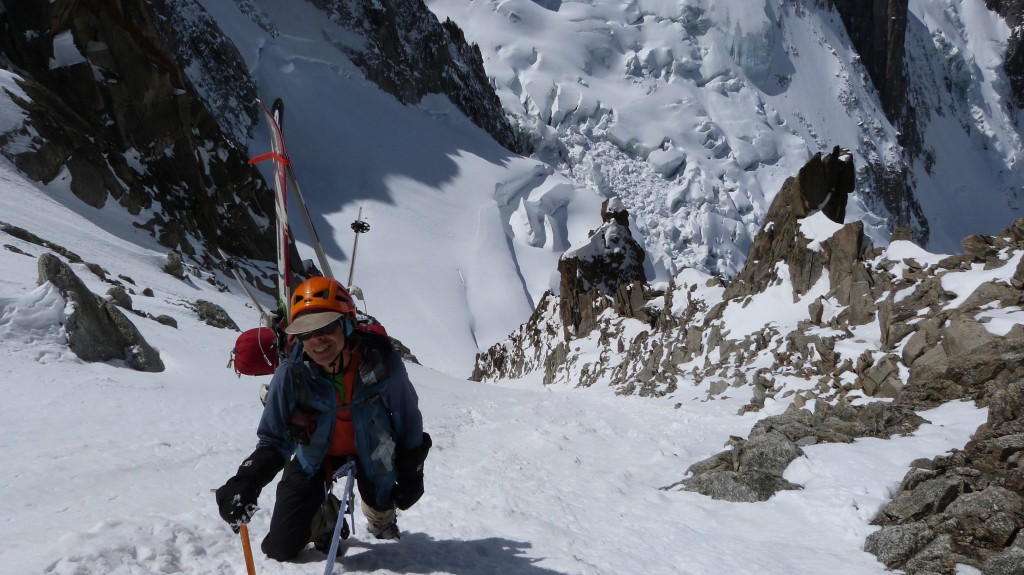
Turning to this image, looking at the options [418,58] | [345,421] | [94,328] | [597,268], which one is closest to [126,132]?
[597,268]

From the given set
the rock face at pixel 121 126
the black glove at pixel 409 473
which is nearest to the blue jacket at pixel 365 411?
the black glove at pixel 409 473

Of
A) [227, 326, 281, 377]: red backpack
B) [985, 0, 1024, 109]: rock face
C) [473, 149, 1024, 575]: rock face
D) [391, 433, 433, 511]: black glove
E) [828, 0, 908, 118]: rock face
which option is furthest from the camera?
[985, 0, 1024, 109]: rock face

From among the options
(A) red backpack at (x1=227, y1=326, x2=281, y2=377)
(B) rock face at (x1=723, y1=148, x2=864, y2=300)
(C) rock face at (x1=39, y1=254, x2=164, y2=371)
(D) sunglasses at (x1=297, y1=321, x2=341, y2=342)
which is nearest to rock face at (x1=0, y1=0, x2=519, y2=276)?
(C) rock face at (x1=39, y1=254, x2=164, y2=371)

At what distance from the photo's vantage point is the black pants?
2.88m

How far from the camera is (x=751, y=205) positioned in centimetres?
5712

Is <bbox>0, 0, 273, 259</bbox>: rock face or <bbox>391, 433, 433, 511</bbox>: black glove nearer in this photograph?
<bbox>391, 433, 433, 511</bbox>: black glove

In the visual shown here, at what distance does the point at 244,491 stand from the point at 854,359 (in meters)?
Result: 8.97

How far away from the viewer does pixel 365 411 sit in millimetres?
2967

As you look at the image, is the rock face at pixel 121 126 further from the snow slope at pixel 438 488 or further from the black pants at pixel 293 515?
the black pants at pixel 293 515

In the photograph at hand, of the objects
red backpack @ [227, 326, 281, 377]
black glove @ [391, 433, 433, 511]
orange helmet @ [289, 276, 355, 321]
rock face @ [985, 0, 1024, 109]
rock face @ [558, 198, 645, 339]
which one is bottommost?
black glove @ [391, 433, 433, 511]

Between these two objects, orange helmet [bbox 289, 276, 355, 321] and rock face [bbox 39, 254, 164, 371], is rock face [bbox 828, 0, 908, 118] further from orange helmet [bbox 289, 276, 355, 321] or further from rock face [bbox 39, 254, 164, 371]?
orange helmet [bbox 289, 276, 355, 321]

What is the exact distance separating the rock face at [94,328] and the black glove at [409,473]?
5.95 m

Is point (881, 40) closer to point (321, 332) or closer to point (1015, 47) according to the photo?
point (1015, 47)

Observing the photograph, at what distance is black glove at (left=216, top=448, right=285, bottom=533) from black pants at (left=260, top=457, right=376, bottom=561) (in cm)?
16
